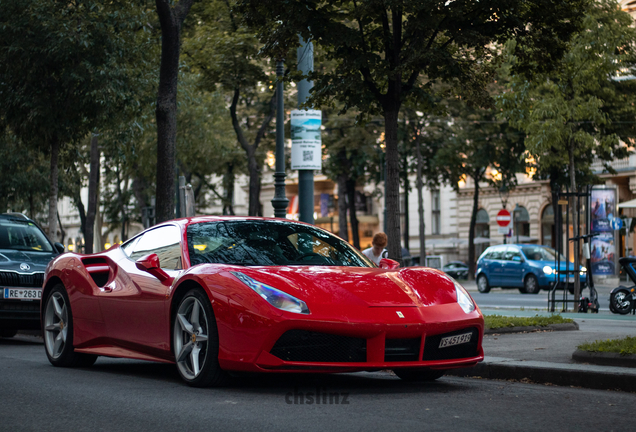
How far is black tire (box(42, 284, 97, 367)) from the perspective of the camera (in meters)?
8.64

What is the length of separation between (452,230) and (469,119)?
21.5 metres

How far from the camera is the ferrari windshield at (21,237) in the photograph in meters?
13.6

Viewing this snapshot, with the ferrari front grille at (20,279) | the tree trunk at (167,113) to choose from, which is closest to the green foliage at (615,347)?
the ferrari front grille at (20,279)

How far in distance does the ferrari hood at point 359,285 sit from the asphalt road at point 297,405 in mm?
647

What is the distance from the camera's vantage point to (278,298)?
6.27 meters

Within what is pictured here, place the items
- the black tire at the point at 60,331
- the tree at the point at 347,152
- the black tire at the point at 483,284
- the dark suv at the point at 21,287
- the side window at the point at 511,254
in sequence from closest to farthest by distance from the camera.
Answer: the black tire at the point at 60,331 → the dark suv at the point at 21,287 → the side window at the point at 511,254 → the black tire at the point at 483,284 → the tree at the point at 347,152

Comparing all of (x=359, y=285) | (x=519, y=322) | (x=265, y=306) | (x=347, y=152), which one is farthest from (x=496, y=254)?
(x=265, y=306)

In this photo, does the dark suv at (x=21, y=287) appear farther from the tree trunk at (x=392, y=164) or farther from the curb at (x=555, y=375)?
the curb at (x=555, y=375)

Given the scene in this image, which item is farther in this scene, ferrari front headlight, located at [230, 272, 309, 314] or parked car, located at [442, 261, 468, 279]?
parked car, located at [442, 261, 468, 279]

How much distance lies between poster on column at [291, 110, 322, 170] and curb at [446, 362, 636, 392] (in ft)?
34.0

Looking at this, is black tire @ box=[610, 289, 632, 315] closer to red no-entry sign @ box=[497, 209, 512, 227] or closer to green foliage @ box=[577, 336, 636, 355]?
green foliage @ box=[577, 336, 636, 355]

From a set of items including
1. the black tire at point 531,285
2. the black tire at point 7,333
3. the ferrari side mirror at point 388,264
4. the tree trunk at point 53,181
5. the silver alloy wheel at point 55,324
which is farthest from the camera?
the black tire at point 531,285

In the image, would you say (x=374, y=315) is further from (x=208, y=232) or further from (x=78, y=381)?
(x=78, y=381)

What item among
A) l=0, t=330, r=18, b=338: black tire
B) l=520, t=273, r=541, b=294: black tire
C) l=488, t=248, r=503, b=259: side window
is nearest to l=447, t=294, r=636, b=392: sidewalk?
l=0, t=330, r=18, b=338: black tire
